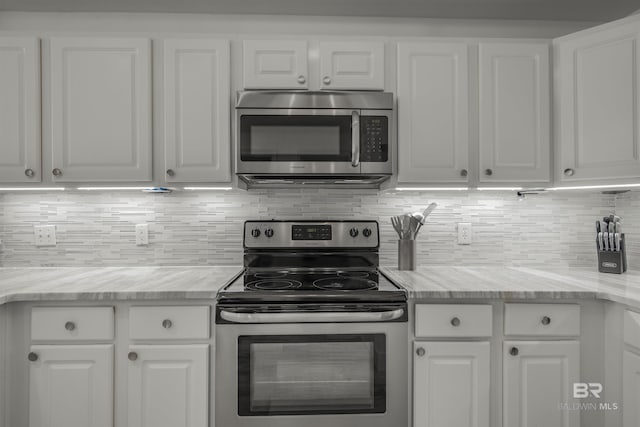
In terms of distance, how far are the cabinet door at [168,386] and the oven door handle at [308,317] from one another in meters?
0.19

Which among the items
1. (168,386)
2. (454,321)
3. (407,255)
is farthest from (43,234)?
(454,321)

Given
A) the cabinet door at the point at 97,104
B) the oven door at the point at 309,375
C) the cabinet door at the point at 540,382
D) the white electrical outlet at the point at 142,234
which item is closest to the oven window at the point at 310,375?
the oven door at the point at 309,375

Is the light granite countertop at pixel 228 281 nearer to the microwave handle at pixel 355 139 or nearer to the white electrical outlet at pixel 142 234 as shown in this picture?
the white electrical outlet at pixel 142 234

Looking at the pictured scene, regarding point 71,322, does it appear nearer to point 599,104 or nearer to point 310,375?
point 310,375

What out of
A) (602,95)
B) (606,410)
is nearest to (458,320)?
(606,410)

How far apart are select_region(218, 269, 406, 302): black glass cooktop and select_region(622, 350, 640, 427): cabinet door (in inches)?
34.8

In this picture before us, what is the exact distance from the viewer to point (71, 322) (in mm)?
1490

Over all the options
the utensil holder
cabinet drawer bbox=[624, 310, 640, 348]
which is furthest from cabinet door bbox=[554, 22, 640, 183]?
the utensil holder

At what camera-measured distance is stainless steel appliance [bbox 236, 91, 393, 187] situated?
1739 mm

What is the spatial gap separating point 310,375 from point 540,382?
0.95 m

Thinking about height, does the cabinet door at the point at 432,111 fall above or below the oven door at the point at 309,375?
above

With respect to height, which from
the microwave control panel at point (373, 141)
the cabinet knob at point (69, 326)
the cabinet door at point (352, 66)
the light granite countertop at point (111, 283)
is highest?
the cabinet door at point (352, 66)

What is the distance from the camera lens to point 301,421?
148 cm

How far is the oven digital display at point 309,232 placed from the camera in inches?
80.3
